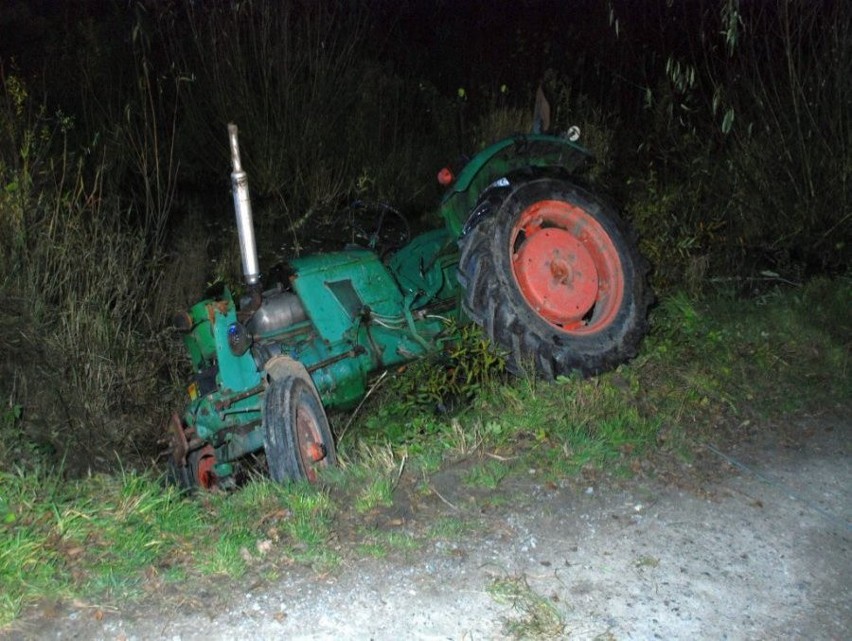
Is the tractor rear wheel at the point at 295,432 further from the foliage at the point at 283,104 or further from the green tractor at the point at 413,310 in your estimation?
the foliage at the point at 283,104

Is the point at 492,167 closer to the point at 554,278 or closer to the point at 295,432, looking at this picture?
the point at 554,278

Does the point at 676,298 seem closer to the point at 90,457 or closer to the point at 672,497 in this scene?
the point at 672,497

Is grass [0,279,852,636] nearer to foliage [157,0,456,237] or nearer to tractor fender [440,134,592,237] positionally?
tractor fender [440,134,592,237]

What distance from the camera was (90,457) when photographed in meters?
5.38

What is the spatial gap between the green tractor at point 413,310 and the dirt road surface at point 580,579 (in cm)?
97

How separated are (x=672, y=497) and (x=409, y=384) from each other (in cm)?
169

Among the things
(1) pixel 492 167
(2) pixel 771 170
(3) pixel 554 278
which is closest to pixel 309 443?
(3) pixel 554 278

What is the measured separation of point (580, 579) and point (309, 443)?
1516mm

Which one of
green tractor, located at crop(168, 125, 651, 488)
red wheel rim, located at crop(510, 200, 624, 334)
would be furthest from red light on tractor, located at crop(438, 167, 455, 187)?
red wheel rim, located at crop(510, 200, 624, 334)

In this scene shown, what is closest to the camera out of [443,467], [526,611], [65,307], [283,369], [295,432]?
[526,611]

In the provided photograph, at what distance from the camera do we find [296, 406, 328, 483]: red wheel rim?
413 centimetres

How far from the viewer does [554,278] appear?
5320 millimetres

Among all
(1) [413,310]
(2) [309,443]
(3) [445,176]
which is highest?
(3) [445,176]

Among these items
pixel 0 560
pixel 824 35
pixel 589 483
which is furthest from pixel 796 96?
pixel 0 560
